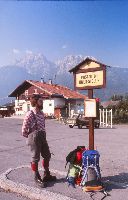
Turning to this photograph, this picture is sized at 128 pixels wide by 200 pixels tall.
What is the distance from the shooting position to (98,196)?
22.3 ft

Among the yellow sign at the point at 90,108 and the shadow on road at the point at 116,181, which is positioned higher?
the yellow sign at the point at 90,108

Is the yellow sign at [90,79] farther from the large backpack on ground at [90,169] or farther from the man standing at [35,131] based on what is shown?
the large backpack on ground at [90,169]

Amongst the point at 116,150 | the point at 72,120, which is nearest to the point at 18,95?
the point at 72,120

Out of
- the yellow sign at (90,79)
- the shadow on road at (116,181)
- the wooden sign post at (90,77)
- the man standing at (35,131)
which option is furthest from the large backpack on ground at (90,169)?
the yellow sign at (90,79)

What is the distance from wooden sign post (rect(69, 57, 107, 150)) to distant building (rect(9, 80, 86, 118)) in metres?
36.8

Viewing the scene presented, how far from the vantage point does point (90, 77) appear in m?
8.47

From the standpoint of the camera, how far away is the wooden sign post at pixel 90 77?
27.0 ft

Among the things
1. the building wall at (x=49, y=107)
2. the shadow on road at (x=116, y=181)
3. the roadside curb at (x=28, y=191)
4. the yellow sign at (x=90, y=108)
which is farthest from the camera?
the building wall at (x=49, y=107)

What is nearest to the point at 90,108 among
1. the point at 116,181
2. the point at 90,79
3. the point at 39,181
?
the point at 90,79

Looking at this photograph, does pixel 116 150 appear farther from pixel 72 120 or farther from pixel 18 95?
pixel 18 95

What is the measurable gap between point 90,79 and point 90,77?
5 centimetres

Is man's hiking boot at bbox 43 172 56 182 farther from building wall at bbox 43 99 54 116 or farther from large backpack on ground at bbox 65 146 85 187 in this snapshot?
building wall at bbox 43 99 54 116

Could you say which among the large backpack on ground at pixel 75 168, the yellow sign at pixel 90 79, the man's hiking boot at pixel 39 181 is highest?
the yellow sign at pixel 90 79

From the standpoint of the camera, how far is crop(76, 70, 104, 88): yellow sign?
27.1 ft
